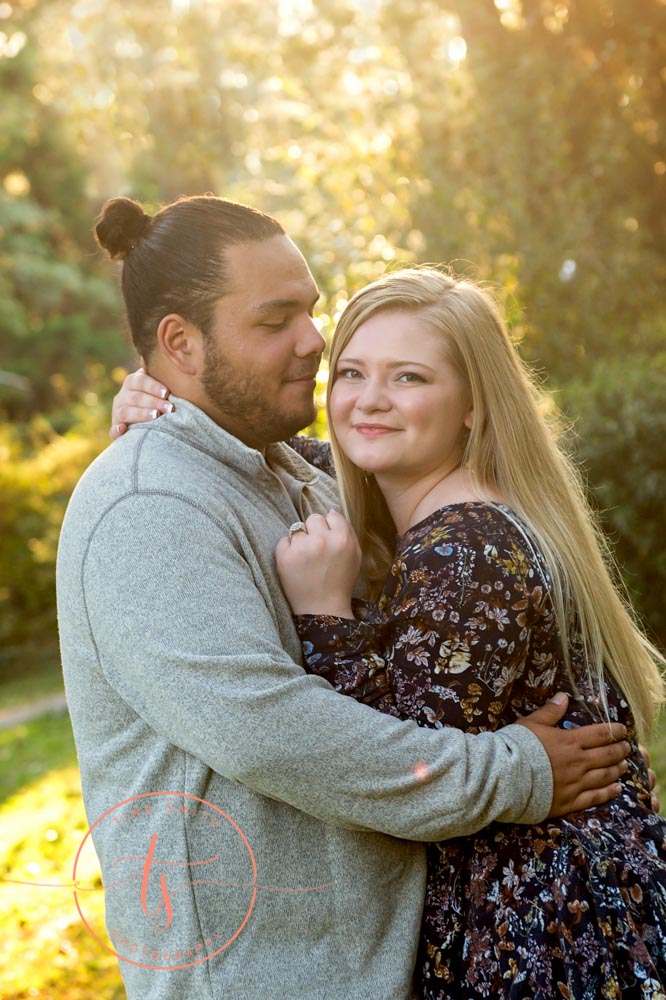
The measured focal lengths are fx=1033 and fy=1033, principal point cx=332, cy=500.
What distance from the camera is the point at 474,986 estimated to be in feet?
7.55

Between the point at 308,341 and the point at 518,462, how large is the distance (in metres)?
0.68

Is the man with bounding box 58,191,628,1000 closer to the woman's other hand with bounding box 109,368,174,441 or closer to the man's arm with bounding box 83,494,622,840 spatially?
the man's arm with bounding box 83,494,622,840

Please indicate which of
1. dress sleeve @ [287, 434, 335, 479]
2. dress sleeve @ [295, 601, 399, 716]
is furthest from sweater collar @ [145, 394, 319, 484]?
dress sleeve @ [287, 434, 335, 479]

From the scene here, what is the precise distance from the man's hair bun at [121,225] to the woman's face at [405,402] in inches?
28.6

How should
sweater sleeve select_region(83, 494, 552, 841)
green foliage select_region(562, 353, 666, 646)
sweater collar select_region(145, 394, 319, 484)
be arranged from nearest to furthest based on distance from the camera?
sweater sleeve select_region(83, 494, 552, 841) < sweater collar select_region(145, 394, 319, 484) < green foliage select_region(562, 353, 666, 646)

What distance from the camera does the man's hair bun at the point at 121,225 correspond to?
294cm

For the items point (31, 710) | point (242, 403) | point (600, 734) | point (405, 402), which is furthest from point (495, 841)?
point (31, 710)

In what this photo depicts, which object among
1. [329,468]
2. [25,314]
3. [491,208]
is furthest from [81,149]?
[329,468]

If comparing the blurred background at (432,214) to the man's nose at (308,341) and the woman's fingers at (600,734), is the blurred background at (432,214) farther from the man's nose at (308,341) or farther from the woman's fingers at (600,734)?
the woman's fingers at (600,734)

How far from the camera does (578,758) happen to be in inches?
96.6

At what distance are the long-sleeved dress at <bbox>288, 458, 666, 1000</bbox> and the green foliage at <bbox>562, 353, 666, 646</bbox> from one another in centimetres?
519

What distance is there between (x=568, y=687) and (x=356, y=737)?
75 centimetres

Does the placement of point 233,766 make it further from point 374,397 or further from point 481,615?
point 374,397

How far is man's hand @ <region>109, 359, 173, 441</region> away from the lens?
9.05 feet
